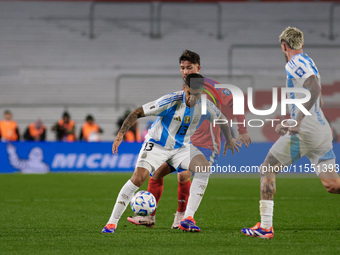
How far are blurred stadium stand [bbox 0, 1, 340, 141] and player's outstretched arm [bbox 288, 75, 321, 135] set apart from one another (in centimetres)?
1722

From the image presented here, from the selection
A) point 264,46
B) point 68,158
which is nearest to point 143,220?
point 68,158

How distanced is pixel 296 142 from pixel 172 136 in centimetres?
155

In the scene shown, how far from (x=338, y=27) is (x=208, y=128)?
21.6 m

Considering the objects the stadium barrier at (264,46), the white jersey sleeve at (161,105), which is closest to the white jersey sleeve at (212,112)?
the white jersey sleeve at (161,105)

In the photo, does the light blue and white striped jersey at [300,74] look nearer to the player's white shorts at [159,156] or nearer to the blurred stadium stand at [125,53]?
the player's white shorts at [159,156]

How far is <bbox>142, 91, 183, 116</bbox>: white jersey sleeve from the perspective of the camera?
24.0ft

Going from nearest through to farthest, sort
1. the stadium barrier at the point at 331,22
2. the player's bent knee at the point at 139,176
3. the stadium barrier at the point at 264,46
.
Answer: the player's bent knee at the point at 139,176 → the stadium barrier at the point at 264,46 → the stadium barrier at the point at 331,22

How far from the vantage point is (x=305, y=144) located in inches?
265

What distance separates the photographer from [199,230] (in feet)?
24.2

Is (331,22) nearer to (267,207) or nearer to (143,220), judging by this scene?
(143,220)

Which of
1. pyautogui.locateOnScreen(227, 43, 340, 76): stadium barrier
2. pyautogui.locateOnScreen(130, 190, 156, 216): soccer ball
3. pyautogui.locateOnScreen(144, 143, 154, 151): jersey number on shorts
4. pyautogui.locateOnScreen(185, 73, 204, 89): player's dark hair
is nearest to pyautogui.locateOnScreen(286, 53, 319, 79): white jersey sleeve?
pyautogui.locateOnScreen(185, 73, 204, 89): player's dark hair

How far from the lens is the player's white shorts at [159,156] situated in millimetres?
7316

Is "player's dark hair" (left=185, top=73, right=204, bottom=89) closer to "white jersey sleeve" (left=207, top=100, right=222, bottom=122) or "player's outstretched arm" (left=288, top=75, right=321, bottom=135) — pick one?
"white jersey sleeve" (left=207, top=100, right=222, bottom=122)

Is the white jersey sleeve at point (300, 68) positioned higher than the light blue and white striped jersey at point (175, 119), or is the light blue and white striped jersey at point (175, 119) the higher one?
the white jersey sleeve at point (300, 68)
